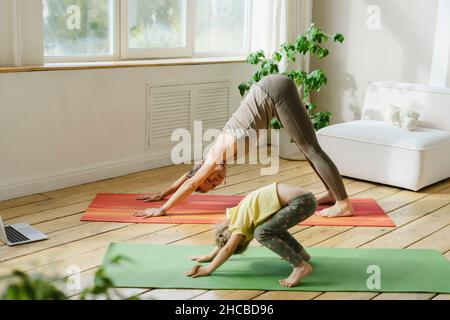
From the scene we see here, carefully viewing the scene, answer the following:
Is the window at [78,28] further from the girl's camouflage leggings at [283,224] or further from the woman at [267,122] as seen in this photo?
the girl's camouflage leggings at [283,224]

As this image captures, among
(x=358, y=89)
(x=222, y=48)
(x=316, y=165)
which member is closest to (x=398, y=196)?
(x=316, y=165)

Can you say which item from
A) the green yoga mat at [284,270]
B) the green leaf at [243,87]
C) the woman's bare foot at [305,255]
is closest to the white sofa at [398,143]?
the green leaf at [243,87]

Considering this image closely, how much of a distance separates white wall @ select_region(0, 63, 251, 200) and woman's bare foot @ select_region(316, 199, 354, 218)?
1.58 m

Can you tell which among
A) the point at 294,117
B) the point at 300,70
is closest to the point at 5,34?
the point at 294,117

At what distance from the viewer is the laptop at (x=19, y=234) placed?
326cm

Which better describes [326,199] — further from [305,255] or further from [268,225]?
[268,225]

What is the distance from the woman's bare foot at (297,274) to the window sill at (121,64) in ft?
6.92

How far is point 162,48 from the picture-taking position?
16.7 feet

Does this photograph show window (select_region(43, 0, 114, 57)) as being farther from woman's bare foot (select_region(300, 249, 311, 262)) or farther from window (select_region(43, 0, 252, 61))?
woman's bare foot (select_region(300, 249, 311, 262))

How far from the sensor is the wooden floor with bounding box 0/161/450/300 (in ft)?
9.48

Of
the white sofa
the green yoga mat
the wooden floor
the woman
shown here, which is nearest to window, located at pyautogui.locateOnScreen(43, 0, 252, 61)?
the wooden floor

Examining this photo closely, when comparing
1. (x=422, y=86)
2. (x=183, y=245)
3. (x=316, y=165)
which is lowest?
(x=183, y=245)

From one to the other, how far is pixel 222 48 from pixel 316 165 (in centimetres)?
217
